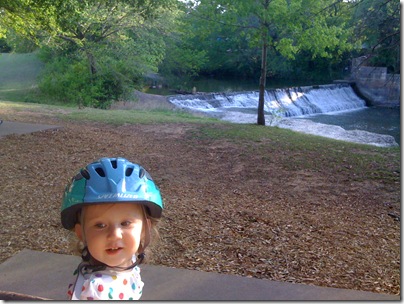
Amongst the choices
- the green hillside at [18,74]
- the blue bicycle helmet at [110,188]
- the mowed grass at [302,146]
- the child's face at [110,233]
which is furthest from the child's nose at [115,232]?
the green hillside at [18,74]

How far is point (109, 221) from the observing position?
6.71 feet

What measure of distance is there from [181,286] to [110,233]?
189cm

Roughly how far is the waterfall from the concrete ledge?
20037mm

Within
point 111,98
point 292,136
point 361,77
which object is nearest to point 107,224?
point 292,136

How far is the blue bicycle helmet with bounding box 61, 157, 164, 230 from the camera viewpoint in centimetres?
198

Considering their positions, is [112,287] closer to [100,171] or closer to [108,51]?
[100,171]

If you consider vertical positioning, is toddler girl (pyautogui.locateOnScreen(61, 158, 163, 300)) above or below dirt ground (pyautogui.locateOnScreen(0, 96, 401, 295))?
above

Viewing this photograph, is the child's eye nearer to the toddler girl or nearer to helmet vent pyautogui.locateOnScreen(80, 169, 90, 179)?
the toddler girl

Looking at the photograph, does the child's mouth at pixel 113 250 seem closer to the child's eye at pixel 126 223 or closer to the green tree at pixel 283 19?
the child's eye at pixel 126 223

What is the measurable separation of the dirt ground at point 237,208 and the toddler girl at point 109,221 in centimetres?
127

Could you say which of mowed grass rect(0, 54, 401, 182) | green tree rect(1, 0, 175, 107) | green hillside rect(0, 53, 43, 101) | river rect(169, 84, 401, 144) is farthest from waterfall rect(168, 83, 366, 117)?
mowed grass rect(0, 54, 401, 182)

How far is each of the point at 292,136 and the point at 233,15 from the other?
10.2ft

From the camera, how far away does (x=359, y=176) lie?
7645 millimetres

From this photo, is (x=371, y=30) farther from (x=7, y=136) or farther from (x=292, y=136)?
(x=7, y=136)
